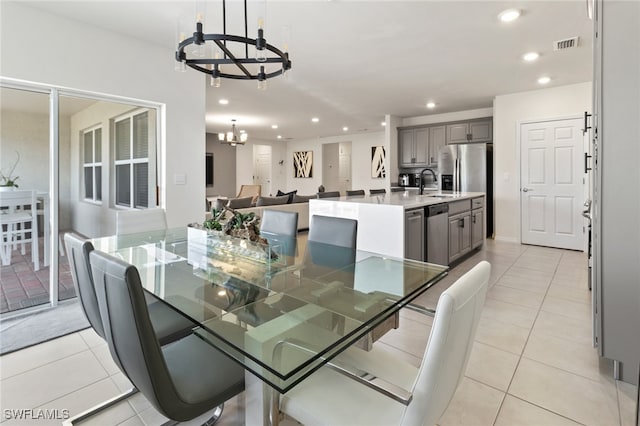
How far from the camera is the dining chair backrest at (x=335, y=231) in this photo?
2260 millimetres

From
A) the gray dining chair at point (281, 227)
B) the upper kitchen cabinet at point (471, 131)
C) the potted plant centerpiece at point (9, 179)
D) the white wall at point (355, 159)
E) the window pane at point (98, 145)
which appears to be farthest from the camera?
the white wall at point (355, 159)

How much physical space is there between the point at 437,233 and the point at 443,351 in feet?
9.89

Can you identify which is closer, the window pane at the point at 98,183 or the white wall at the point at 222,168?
the window pane at the point at 98,183

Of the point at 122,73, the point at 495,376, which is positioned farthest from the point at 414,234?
the point at 122,73

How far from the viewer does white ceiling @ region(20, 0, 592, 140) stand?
268 cm

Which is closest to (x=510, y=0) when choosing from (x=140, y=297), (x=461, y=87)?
(x=461, y=87)

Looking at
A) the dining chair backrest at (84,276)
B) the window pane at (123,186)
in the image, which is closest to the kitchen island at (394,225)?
the window pane at (123,186)

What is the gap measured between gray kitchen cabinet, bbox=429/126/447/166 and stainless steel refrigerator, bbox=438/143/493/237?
17.9 inches

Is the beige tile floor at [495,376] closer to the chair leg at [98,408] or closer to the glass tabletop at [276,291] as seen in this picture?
the chair leg at [98,408]

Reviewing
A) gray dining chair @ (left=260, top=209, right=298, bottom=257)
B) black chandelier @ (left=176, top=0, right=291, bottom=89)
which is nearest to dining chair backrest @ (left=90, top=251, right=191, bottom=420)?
black chandelier @ (left=176, top=0, right=291, bottom=89)

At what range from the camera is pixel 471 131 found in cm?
632

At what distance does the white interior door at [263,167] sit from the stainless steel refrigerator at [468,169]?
6.45 m

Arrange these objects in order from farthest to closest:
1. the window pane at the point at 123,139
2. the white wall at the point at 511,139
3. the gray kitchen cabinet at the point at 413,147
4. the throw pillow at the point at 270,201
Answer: the gray kitchen cabinet at the point at 413,147, the throw pillow at the point at 270,201, the white wall at the point at 511,139, the window pane at the point at 123,139

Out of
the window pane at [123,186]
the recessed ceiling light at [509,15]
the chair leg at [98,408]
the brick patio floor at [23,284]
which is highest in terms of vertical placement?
the recessed ceiling light at [509,15]
